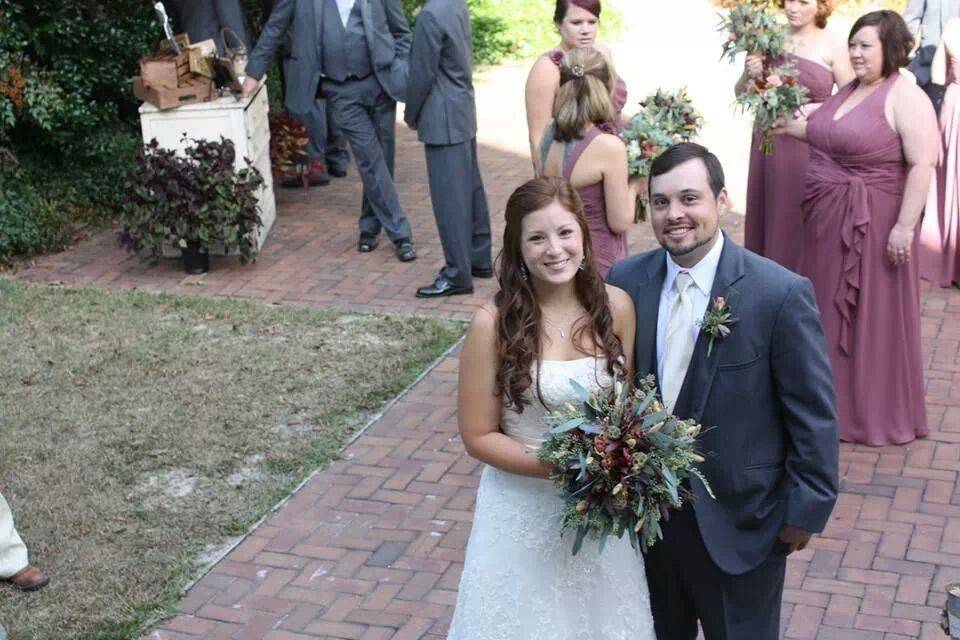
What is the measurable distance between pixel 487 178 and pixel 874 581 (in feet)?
22.2

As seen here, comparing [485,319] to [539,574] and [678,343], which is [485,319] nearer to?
[678,343]

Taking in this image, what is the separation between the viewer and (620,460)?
3.41 m

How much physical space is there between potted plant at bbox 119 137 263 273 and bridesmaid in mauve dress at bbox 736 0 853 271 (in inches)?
146

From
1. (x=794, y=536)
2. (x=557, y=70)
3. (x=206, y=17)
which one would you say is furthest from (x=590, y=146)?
(x=206, y=17)

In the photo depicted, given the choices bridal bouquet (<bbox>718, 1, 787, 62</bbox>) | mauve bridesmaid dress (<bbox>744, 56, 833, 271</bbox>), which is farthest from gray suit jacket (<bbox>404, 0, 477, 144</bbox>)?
mauve bridesmaid dress (<bbox>744, 56, 833, 271</bbox>)

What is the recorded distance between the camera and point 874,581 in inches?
209

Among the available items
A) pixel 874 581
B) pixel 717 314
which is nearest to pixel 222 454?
pixel 874 581

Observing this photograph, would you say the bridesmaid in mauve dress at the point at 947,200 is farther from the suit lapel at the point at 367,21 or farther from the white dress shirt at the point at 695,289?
the white dress shirt at the point at 695,289

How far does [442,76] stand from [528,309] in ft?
16.1

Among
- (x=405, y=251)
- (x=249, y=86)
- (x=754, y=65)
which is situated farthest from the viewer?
(x=249, y=86)

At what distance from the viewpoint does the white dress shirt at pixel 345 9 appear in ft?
30.6

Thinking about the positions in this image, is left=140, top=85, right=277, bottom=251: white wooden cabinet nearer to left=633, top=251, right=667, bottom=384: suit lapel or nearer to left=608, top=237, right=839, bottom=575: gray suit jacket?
left=633, top=251, right=667, bottom=384: suit lapel

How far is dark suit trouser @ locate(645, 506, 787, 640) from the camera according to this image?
3.78 metres

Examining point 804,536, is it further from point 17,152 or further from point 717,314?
point 17,152
